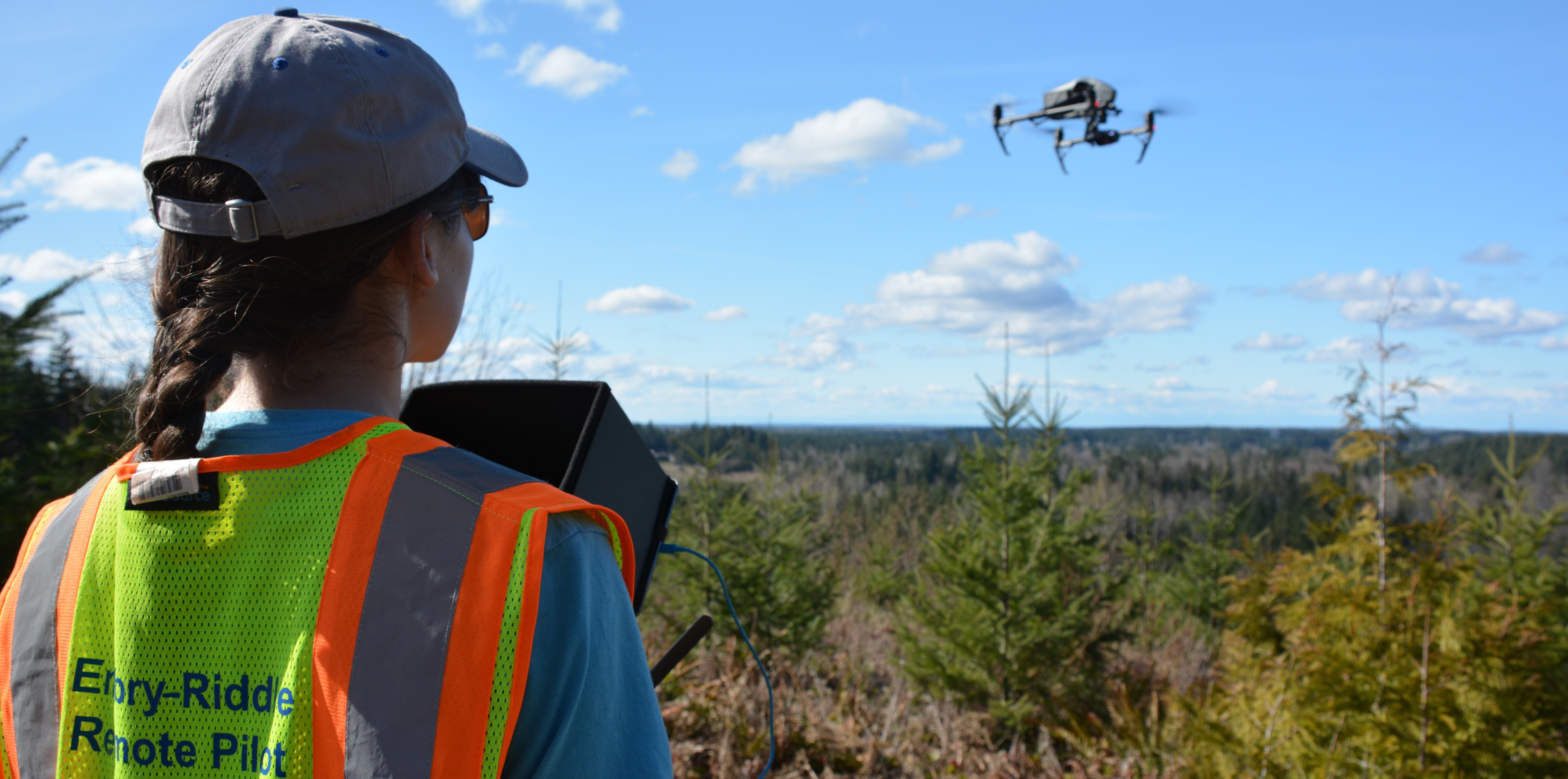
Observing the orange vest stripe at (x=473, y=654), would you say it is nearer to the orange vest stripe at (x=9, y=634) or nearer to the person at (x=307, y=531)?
the person at (x=307, y=531)

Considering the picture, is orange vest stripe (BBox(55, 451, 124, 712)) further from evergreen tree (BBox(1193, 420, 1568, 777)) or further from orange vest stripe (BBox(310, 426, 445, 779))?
evergreen tree (BBox(1193, 420, 1568, 777))

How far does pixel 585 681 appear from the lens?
799 millimetres

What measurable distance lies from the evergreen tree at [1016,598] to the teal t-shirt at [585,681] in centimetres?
795

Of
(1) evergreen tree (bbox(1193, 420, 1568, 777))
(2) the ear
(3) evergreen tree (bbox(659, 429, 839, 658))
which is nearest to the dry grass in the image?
(1) evergreen tree (bbox(1193, 420, 1568, 777))

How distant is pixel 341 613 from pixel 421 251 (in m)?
0.44

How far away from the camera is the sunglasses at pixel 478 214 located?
3.63 feet

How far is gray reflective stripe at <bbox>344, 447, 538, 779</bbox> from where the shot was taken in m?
0.75

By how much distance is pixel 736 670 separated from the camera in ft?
19.8

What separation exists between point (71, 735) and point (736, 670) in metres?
5.44

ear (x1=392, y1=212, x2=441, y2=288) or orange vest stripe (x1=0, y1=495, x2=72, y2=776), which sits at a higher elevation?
ear (x1=392, y1=212, x2=441, y2=288)

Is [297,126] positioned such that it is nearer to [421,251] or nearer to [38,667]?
[421,251]

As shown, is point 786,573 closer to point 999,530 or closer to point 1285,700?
point 999,530

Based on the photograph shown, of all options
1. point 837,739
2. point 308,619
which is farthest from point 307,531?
point 837,739

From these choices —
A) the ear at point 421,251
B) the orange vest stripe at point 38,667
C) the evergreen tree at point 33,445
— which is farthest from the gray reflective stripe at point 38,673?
the evergreen tree at point 33,445
